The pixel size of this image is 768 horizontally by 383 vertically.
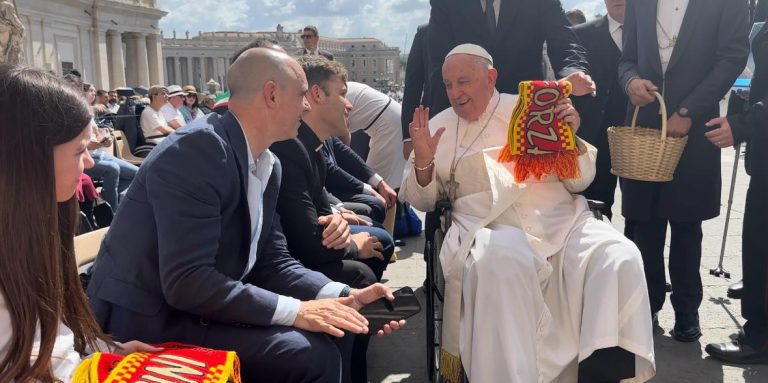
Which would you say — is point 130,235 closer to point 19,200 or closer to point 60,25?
point 19,200

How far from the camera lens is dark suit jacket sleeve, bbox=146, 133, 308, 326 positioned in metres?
2.04

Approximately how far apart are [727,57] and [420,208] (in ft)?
6.18

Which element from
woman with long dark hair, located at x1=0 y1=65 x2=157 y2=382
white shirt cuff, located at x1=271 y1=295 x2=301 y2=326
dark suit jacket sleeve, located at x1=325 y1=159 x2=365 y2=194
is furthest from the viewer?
dark suit jacket sleeve, located at x1=325 y1=159 x2=365 y2=194

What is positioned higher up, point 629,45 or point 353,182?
point 629,45

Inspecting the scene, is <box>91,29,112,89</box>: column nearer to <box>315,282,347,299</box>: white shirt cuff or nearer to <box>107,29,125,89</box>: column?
<box>107,29,125,89</box>: column

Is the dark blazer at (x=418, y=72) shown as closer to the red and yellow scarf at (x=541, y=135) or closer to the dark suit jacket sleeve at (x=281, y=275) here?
the red and yellow scarf at (x=541, y=135)

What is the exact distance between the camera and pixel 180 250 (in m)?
2.04

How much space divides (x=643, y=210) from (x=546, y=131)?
1072mm

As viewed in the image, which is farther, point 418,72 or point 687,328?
point 418,72

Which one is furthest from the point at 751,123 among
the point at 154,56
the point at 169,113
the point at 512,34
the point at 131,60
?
the point at 154,56

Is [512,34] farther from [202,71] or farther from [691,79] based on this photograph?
[202,71]

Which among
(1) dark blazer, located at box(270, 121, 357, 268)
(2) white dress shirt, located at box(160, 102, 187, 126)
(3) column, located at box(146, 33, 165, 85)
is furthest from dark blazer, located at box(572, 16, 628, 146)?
(3) column, located at box(146, 33, 165, 85)

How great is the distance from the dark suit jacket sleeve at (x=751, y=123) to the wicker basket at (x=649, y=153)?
37cm

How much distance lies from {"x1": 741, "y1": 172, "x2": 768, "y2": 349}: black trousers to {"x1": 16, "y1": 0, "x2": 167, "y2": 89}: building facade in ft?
104
